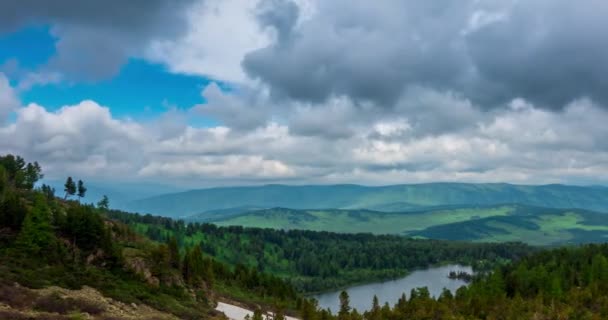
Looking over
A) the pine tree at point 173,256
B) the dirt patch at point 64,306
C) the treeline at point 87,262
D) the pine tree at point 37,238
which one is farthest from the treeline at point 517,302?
the pine tree at point 37,238

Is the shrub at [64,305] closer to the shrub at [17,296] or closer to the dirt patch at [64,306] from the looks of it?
the dirt patch at [64,306]

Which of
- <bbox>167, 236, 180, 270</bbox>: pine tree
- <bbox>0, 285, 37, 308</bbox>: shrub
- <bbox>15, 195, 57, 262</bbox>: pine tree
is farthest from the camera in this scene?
<bbox>167, 236, 180, 270</bbox>: pine tree

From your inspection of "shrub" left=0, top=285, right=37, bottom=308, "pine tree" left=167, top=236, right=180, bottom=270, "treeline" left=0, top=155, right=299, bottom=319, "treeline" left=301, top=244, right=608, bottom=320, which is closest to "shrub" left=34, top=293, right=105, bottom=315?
"shrub" left=0, top=285, right=37, bottom=308

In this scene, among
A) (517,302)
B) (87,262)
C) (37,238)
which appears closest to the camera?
(37,238)

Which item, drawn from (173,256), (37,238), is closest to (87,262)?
(37,238)

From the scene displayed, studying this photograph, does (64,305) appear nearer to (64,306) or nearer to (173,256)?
(64,306)

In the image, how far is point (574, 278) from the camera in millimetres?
183500

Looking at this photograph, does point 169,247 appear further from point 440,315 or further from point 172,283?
point 440,315

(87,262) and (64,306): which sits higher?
(87,262)

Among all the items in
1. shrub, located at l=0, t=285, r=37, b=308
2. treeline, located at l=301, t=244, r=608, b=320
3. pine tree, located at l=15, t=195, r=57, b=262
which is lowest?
treeline, located at l=301, t=244, r=608, b=320

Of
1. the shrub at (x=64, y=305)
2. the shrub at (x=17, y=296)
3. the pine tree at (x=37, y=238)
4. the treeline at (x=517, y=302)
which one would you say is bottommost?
the treeline at (x=517, y=302)

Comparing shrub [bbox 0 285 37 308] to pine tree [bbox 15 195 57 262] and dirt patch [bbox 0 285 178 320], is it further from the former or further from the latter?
pine tree [bbox 15 195 57 262]

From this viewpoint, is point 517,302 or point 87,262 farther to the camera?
point 517,302

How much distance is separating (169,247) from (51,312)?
59297 millimetres
